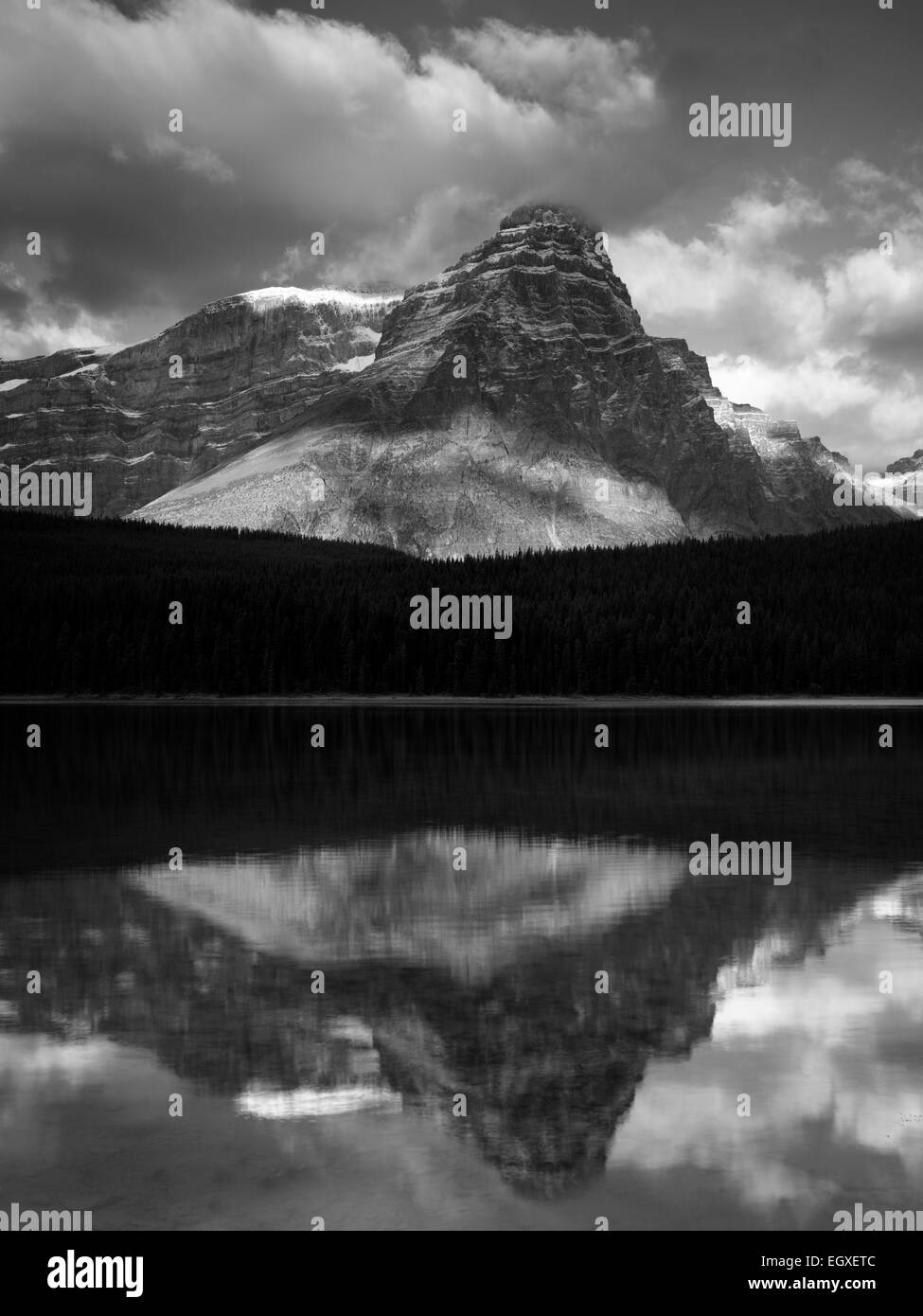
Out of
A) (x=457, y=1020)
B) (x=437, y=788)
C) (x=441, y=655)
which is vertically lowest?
(x=457, y=1020)

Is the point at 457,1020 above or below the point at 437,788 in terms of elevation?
below

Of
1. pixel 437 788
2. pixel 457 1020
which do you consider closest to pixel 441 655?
pixel 437 788

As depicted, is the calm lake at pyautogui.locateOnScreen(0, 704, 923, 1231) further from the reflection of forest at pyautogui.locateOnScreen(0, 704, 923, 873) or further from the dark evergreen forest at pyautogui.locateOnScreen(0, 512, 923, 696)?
the dark evergreen forest at pyautogui.locateOnScreen(0, 512, 923, 696)

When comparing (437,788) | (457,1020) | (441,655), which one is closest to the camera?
(457,1020)

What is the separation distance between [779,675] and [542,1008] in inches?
6490

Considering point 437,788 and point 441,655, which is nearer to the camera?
point 437,788

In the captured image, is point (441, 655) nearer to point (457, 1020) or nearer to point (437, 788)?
point (437, 788)

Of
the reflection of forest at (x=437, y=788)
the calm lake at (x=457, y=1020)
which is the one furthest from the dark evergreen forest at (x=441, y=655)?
the calm lake at (x=457, y=1020)

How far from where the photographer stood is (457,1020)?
1783 cm

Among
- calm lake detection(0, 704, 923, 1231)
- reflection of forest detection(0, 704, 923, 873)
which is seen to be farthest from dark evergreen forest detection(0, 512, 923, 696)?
calm lake detection(0, 704, 923, 1231)

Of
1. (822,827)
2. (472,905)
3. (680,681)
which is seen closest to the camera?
(472,905)
